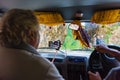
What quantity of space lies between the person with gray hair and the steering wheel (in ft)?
4.95

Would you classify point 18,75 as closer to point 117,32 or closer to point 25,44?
point 25,44

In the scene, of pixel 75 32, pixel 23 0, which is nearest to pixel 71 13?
pixel 75 32

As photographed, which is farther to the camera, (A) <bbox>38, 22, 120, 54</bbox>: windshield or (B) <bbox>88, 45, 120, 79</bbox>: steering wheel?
(A) <bbox>38, 22, 120, 54</bbox>: windshield

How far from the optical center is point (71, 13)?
368cm

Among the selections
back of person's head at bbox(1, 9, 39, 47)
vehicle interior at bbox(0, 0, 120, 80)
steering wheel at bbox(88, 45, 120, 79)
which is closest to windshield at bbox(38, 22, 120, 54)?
vehicle interior at bbox(0, 0, 120, 80)

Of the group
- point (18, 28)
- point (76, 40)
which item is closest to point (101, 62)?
point (76, 40)

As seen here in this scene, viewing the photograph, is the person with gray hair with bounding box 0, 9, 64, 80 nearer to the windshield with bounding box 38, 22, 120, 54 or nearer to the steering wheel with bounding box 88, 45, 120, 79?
the steering wheel with bounding box 88, 45, 120, 79

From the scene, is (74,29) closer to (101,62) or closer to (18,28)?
(101,62)

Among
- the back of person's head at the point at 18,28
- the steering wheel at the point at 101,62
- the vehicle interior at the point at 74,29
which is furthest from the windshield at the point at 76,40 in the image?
the back of person's head at the point at 18,28

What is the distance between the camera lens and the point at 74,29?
3586mm

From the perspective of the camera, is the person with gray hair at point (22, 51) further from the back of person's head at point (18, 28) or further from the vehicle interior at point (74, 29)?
the vehicle interior at point (74, 29)

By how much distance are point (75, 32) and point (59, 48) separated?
348 mm

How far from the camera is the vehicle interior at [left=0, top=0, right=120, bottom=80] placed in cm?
332

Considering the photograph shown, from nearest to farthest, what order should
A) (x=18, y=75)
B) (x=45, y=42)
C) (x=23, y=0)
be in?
(x=18, y=75)
(x=23, y=0)
(x=45, y=42)
